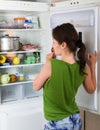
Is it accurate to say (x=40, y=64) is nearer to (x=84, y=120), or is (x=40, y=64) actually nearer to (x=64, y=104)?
A: (x=84, y=120)

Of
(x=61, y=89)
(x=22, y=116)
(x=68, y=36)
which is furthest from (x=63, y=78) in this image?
(x=22, y=116)

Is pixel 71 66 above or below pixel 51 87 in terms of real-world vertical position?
above

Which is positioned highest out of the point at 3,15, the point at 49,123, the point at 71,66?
the point at 3,15

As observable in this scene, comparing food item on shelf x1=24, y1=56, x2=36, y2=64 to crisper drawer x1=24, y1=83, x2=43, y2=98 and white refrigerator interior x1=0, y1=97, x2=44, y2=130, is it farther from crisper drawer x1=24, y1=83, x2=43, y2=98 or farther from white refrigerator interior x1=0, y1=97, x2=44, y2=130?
white refrigerator interior x1=0, y1=97, x2=44, y2=130

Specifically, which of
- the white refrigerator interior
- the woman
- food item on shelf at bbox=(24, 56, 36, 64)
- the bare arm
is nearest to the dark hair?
the woman

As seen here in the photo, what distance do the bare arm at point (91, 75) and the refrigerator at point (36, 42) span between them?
0.15 feet

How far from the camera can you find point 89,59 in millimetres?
2066

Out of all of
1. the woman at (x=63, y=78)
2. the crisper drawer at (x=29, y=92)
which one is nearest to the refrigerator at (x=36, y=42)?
the crisper drawer at (x=29, y=92)

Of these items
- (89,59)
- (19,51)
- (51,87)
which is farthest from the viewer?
(19,51)

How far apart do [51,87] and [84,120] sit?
0.83 meters

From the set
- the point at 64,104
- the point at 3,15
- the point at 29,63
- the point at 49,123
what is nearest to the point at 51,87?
the point at 64,104

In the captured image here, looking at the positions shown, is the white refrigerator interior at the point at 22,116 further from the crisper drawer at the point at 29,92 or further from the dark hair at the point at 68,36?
the dark hair at the point at 68,36

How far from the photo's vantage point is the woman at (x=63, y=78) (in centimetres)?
178

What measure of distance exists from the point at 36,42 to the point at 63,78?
122cm
